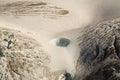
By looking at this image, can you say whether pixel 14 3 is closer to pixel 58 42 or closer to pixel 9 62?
pixel 58 42

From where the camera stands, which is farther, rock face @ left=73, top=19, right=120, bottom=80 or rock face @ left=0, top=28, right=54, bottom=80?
rock face @ left=0, top=28, right=54, bottom=80

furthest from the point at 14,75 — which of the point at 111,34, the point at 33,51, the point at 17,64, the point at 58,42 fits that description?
the point at 111,34

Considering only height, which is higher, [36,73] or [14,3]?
[14,3]

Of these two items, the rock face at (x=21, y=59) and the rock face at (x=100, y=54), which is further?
the rock face at (x=21, y=59)

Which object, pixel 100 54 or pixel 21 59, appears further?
pixel 21 59
